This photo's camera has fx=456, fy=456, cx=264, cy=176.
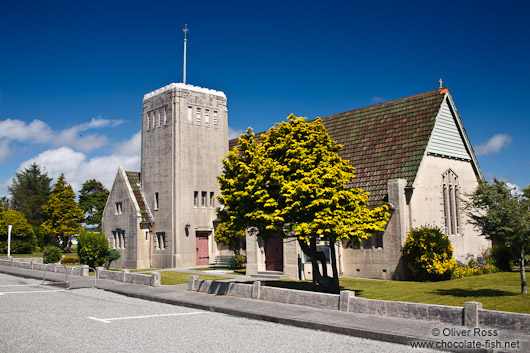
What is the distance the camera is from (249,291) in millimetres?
19531

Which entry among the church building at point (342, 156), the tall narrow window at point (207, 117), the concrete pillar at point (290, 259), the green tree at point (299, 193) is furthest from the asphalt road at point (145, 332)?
the tall narrow window at point (207, 117)

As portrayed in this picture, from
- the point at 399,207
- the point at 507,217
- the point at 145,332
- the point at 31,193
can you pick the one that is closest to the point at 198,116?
the point at 399,207

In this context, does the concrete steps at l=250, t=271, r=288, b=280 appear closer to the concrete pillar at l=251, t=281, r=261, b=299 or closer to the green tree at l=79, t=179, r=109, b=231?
the concrete pillar at l=251, t=281, r=261, b=299

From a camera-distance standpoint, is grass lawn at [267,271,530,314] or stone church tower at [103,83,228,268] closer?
grass lawn at [267,271,530,314]

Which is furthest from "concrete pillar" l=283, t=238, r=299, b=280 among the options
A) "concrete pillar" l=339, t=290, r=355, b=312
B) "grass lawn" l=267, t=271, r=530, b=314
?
"concrete pillar" l=339, t=290, r=355, b=312

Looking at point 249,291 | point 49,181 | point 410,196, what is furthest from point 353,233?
point 49,181

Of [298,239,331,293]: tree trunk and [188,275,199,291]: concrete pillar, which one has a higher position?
[298,239,331,293]: tree trunk

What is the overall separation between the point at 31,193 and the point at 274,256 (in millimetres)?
79738

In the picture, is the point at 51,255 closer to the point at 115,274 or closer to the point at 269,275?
the point at 115,274

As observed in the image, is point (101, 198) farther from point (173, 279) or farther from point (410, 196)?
point (410, 196)

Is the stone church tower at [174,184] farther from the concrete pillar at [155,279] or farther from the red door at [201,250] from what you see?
the concrete pillar at [155,279]

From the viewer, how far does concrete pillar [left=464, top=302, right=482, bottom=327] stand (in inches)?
489

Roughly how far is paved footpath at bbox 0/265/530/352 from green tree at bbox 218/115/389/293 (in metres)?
3.34

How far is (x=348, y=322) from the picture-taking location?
13703 millimetres
